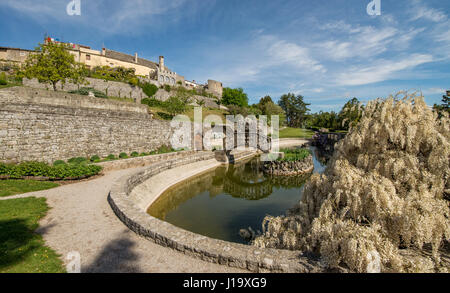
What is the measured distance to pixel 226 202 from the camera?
13305 millimetres

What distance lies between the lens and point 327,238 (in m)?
4.45

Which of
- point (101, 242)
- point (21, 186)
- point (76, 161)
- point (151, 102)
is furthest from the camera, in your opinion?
point (151, 102)

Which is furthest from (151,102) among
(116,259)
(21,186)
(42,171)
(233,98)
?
(116,259)

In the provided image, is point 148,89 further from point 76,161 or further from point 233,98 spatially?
point 233,98

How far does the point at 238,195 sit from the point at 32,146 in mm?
13927

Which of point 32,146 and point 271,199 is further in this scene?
point 271,199

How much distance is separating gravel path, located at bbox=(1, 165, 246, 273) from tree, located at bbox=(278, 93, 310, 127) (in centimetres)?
8560

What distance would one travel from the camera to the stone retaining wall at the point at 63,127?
1145cm

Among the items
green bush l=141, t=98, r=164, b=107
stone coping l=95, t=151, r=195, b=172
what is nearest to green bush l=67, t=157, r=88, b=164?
stone coping l=95, t=151, r=195, b=172

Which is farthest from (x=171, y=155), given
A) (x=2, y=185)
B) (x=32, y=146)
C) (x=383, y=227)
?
(x=383, y=227)

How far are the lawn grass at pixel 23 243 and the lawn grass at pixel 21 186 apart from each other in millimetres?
1574

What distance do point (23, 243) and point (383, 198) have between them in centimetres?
912
